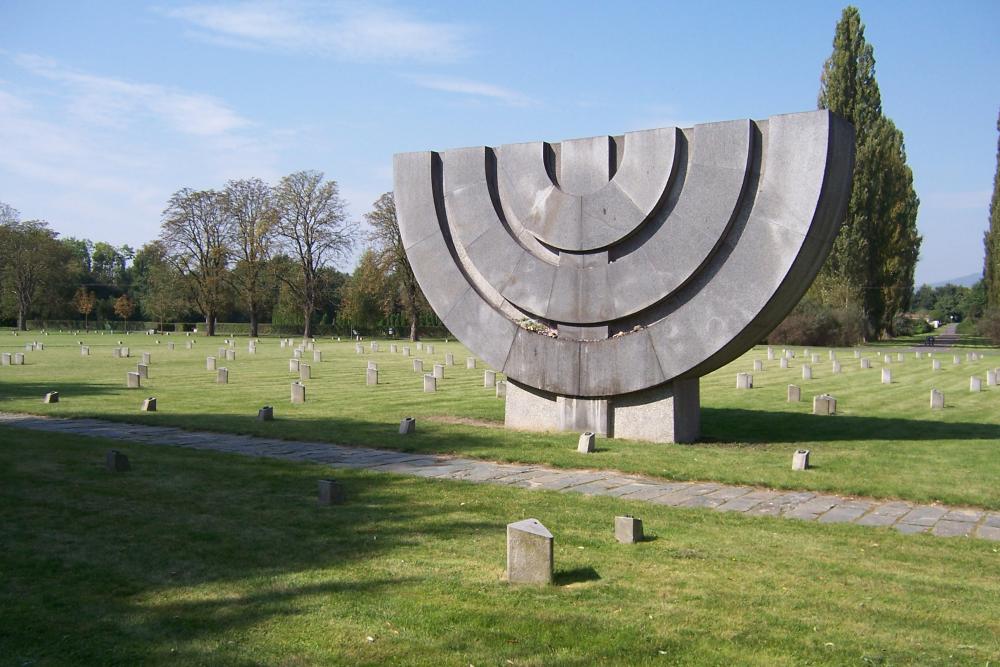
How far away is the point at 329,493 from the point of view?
8070mm

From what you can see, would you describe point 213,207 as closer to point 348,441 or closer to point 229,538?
point 348,441

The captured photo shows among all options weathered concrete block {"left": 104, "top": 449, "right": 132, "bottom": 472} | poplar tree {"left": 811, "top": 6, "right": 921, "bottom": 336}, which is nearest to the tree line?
poplar tree {"left": 811, "top": 6, "right": 921, "bottom": 336}

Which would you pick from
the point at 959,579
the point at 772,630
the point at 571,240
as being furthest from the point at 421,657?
the point at 571,240

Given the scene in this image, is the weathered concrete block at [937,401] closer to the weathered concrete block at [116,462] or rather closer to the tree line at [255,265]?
the weathered concrete block at [116,462]

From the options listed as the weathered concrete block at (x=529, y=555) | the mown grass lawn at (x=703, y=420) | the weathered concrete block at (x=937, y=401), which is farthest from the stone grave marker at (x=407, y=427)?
the weathered concrete block at (x=937, y=401)

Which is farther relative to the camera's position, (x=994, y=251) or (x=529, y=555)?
(x=994, y=251)

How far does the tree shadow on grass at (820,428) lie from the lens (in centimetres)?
1339

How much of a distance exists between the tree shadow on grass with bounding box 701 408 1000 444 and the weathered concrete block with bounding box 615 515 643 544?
6.19 meters

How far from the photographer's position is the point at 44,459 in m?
10.3

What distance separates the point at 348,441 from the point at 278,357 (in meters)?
24.1

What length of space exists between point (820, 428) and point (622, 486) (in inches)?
257

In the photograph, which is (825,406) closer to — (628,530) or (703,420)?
(703,420)

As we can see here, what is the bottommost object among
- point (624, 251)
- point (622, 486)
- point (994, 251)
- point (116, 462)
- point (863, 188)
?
point (622, 486)

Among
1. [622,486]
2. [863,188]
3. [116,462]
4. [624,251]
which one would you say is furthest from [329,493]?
[863,188]
